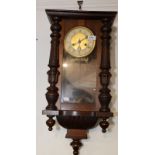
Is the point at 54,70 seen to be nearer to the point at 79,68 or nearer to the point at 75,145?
the point at 79,68

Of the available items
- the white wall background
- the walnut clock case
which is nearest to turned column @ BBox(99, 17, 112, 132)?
the walnut clock case

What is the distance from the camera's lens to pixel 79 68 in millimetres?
1545

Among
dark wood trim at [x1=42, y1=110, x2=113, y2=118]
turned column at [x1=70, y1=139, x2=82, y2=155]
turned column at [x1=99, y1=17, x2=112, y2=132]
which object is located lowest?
turned column at [x1=70, y1=139, x2=82, y2=155]

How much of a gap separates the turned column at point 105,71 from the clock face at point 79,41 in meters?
0.08

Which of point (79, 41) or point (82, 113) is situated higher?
point (79, 41)

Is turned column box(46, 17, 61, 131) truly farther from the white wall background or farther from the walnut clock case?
the white wall background

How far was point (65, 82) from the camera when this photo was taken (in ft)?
5.05

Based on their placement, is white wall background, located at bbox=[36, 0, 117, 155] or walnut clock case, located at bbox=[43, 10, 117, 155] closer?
walnut clock case, located at bbox=[43, 10, 117, 155]

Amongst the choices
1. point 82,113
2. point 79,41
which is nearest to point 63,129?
point 82,113

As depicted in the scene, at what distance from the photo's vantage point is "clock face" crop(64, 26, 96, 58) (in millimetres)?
1552

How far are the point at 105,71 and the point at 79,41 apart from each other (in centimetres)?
25

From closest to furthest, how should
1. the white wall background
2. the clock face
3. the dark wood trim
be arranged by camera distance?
the dark wood trim → the clock face → the white wall background
